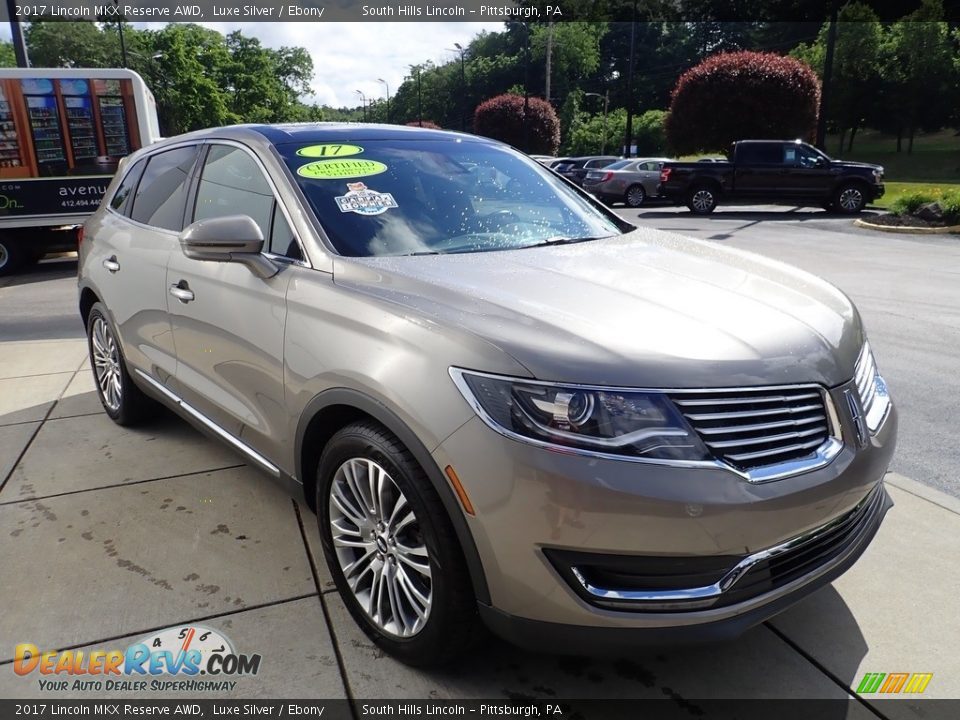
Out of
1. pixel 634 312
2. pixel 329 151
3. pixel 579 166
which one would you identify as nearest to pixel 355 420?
pixel 634 312

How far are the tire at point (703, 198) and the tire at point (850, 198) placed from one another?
2.98m

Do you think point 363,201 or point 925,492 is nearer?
point 363,201

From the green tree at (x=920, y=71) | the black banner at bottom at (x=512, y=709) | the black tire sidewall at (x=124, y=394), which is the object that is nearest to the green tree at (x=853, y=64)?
the green tree at (x=920, y=71)

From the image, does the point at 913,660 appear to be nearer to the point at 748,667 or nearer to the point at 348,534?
the point at 748,667

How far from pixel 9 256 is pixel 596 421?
1263 centimetres

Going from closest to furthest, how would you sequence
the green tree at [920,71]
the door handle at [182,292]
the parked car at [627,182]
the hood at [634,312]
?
the hood at [634,312] < the door handle at [182,292] < the parked car at [627,182] < the green tree at [920,71]

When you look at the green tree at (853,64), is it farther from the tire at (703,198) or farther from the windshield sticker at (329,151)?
the windshield sticker at (329,151)

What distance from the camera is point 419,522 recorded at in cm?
215

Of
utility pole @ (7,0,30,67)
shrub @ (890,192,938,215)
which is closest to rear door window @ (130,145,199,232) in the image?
utility pole @ (7,0,30,67)

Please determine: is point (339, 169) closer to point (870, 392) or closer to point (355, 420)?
point (355, 420)

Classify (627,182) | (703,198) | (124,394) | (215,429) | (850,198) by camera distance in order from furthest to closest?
(627,182)
(703,198)
(850,198)
(124,394)
(215,429)

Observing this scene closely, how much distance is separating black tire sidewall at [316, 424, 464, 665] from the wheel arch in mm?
46

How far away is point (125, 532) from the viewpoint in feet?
10.9

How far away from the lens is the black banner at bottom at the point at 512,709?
223 centimetres
